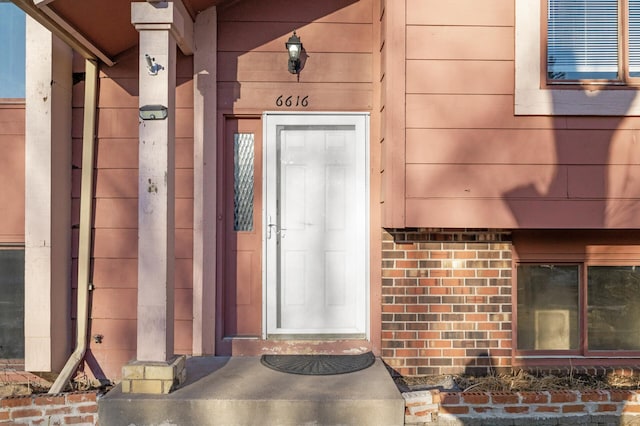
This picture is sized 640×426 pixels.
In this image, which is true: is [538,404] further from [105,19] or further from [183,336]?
[105,19]

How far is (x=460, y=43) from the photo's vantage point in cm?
330

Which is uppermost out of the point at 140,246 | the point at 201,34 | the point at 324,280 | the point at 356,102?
the point at 201,34

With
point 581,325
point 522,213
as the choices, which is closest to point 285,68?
point 522,213

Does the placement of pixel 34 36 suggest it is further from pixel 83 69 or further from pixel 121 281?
pixel 121 281

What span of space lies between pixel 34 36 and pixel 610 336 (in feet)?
16.2

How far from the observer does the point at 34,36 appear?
3443mm

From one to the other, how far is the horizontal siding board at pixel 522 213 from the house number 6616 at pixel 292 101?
1.19 m

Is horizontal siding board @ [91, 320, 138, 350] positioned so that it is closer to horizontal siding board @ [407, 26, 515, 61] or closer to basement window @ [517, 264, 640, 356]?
horizontal siding board @ [407, 26, 515, 61]

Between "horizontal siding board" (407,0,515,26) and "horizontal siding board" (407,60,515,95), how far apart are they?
28cm

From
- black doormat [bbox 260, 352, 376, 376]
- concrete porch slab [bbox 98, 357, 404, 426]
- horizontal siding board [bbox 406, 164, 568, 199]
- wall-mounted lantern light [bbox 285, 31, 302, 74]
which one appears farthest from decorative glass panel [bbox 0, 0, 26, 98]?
horizontal siding board [bbox 406, 164, 568, 199]

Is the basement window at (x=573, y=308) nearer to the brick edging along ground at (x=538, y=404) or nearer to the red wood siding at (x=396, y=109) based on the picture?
the brick edging along ground at (x=538, y=404)

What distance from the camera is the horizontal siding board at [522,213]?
325cm

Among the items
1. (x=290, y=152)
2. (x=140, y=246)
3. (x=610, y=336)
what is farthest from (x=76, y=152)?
(x=610, y=336)

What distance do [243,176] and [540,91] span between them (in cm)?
230
